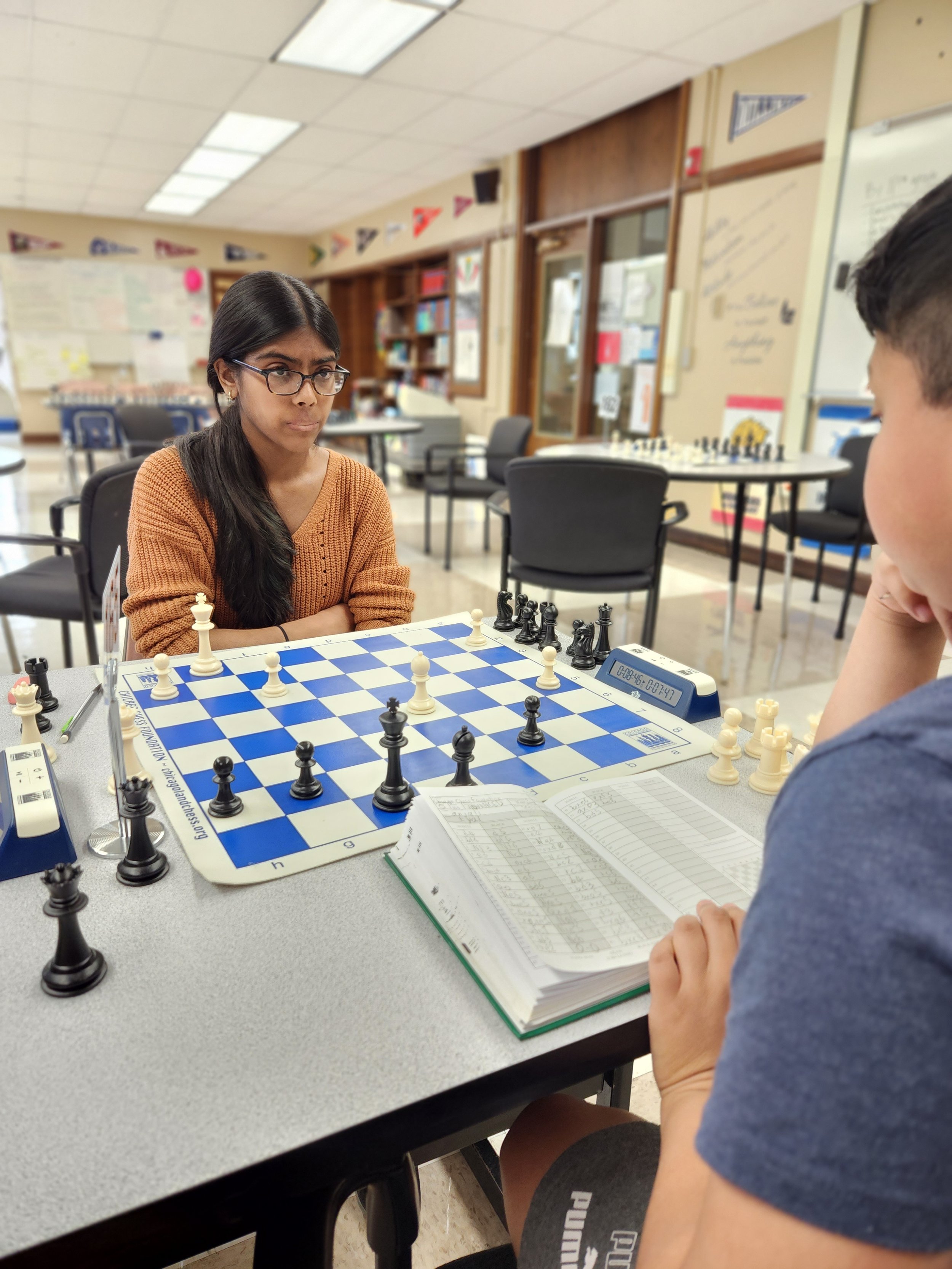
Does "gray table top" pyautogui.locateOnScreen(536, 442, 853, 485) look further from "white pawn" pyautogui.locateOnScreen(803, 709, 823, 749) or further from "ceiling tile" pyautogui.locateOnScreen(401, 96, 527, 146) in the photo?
"ceiling tile" pyautogui.locateOnScreen(401, 96, 527, 146)

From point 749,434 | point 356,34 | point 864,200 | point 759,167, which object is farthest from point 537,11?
point 749,434

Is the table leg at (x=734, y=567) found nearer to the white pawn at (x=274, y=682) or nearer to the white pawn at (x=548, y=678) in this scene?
the white pawn at (x=548, y=678)

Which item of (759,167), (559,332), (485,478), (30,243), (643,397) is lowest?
(485,478)

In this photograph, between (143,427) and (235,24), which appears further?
(143,427)

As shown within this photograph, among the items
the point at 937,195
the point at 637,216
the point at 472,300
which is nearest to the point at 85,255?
the point at 472,300

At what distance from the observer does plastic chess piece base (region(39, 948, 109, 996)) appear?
26.0 inches

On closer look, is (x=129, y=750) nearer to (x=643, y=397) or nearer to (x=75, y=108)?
(x=643, y=397)

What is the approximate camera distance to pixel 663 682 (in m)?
1.26

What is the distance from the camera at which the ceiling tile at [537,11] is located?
412cm

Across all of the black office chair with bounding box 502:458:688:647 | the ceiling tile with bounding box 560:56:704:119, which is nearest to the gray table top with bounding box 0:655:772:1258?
the black office chair with bounding box 502:458:688:647

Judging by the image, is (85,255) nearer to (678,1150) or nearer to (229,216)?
(229,216)

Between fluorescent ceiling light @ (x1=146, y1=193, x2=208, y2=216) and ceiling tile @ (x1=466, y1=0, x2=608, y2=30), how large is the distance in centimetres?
613

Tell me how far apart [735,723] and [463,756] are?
1.28 feet

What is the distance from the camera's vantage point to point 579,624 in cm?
144
